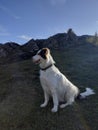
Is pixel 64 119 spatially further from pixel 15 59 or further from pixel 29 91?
pixel 15 59

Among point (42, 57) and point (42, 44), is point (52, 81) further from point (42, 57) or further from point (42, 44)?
point (42, 44)

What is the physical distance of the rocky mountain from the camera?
21141 mm

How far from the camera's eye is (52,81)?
18.3ft

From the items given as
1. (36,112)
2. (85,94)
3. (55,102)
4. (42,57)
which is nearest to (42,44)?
(85,94)

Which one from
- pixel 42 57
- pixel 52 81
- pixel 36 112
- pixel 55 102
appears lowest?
pixel 36 112

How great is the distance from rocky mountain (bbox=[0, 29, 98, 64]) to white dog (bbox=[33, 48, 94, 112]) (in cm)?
1398

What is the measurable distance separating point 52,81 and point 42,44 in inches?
783

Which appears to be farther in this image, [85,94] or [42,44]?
[42,44]

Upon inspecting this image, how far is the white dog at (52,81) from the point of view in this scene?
5449 mm

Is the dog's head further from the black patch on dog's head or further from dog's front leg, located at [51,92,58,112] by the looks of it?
dog's front leg, located at [51,92,58,112]

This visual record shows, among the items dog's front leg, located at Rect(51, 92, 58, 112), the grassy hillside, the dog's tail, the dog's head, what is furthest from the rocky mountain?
the dog's head

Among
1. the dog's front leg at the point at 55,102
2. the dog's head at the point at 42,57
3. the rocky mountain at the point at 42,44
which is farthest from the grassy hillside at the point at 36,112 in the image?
the rocky mountain at the point at 42,44

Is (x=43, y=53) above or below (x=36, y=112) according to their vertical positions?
above

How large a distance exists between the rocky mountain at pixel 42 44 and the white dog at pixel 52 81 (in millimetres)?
13975
